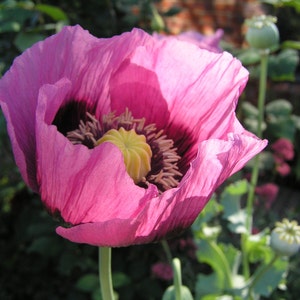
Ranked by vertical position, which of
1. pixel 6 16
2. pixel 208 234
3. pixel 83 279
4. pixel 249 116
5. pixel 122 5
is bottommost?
pixel 83 279

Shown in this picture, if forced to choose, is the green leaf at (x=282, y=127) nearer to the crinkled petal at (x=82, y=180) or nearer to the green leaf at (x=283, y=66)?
the green leaf at (x=283, y=66)

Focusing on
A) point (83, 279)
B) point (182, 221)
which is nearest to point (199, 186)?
point (182, 221)

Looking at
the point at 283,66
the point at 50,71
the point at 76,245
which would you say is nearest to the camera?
the point at 50,71

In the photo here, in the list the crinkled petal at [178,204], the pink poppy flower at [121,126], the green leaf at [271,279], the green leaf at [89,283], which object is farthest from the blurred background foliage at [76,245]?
the crinkled petal at [178,204]

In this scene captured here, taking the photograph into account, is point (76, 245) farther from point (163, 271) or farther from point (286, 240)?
point (286, 240)

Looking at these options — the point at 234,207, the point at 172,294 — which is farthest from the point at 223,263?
the point at 172,294

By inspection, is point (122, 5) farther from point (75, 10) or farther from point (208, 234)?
point (208, 234)

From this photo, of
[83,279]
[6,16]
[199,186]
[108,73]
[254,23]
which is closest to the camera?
[199,186]
